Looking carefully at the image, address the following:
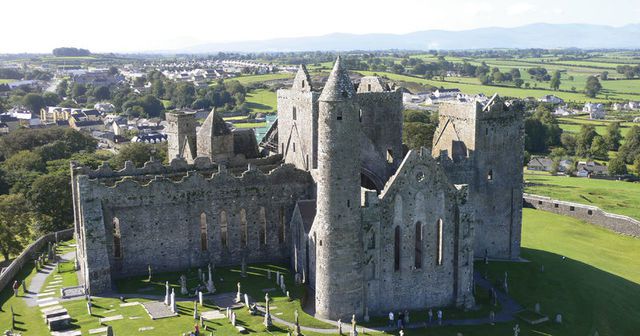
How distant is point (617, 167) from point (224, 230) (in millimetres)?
82811

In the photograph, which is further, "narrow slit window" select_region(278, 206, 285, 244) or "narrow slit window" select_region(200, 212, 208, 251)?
"narrow slit window" select_region(278, 206, 285, 244)

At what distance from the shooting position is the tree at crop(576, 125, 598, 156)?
123 meters

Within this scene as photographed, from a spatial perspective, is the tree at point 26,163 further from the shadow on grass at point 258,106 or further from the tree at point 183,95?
the tree at point 183,95

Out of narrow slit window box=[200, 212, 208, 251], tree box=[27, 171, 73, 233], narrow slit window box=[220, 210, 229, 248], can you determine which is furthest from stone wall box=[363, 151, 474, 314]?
tree box=[27, 171, 73, 233]

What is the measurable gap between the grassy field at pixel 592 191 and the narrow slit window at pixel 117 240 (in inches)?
2401

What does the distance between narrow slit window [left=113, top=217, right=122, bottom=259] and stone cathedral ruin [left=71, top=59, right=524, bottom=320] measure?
10 cm

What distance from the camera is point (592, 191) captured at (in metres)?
91.6

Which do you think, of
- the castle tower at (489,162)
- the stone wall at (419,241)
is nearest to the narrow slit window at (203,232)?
the stone wall at (419,241)

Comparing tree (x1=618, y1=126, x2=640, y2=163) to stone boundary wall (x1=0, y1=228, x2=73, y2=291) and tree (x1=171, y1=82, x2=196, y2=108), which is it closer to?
stone boundary wall (x1=0, y1=228, x2=73, y2=291)

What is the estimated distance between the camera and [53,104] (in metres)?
189

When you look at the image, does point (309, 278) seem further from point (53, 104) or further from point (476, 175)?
point (53, 104)

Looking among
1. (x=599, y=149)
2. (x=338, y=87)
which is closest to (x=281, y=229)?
(x=338, y=87)

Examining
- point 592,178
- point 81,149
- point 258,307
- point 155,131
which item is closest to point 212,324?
point 258,307

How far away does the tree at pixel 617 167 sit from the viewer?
10594cm
